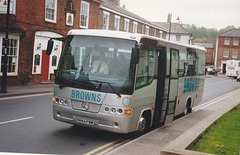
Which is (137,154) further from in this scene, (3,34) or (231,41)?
(231,41)

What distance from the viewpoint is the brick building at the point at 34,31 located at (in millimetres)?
19047

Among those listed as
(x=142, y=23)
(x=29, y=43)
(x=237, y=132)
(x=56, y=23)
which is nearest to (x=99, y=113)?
(x=237, y=132)

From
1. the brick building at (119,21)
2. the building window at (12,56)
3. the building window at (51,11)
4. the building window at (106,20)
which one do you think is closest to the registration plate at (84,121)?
the building window at (12,56)

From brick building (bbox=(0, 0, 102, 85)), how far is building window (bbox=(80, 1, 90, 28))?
0.37ft

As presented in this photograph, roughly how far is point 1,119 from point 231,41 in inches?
3048

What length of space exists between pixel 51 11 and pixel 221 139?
1811 cm

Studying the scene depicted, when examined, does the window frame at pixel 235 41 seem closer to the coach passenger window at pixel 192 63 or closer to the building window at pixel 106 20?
the building window at pixel 106 20

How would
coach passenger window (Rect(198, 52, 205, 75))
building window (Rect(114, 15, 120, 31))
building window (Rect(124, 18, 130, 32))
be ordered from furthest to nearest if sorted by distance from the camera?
building window (Rect(124, 18, 130, 32))
building window (Rect(114, 15, 120, 31))
coach passenger window (Rect(198, 52, 205, 75))

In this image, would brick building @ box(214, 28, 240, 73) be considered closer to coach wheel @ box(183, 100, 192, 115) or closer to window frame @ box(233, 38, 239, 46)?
window frame @ box(233, 38, 239, 46)

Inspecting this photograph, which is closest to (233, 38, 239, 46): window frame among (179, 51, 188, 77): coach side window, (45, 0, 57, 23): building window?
(45, 0, 57, 23): building window

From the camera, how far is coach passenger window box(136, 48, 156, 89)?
301 inches

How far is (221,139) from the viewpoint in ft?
25.7

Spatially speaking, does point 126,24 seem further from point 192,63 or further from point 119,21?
point 192,63

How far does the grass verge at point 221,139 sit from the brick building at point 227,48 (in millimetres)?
70911
